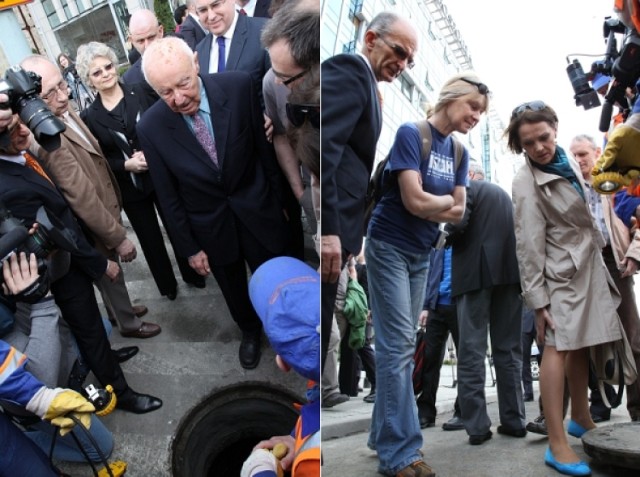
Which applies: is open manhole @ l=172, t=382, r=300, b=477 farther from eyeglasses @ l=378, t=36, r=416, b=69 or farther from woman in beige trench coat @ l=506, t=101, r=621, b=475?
eyeglasses @ l=378, t=36, r=416, b=69

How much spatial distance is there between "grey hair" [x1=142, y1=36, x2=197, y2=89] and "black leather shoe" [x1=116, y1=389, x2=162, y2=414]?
50cm

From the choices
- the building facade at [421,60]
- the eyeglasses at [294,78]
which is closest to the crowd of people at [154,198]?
the eyeglasses at [294,78]

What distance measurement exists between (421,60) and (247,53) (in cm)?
37

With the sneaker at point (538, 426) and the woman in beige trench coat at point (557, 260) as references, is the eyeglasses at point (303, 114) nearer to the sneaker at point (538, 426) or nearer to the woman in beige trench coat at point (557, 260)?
the woman in beige trench coat at point (557, 260)

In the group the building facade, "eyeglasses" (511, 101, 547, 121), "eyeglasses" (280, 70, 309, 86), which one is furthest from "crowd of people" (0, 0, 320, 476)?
"eyeglasses" (511, 101, 547, 121)

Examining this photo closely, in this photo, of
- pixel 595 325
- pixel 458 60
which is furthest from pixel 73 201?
pixel 595 325

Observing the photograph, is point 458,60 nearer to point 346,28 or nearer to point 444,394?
point 346,28

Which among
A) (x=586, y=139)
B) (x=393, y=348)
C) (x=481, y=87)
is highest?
(x=481, y=87)

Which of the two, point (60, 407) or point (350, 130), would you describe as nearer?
point (350, 130)

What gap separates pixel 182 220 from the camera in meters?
0.82

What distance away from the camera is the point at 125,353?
0.92 m

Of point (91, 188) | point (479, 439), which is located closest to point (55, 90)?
point (91, 188)

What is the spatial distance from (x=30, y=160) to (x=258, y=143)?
1.33 ft

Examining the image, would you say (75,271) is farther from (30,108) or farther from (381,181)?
(381,181)
